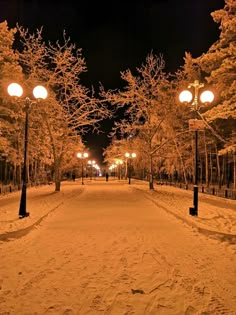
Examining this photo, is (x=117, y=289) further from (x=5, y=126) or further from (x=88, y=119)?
(x=88, y=119)

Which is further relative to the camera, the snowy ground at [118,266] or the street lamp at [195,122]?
the street lamp at [195,122]

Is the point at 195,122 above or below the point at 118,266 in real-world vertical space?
above

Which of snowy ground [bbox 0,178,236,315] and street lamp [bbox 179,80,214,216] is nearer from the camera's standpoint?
snowy ground [bbox 0,178,236,315]

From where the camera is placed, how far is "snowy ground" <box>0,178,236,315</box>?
5.27 m

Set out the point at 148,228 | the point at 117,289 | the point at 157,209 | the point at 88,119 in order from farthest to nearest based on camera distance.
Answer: the point at 88,119 < the point at 157,209 < the point at 148,228 < the point at 117,289

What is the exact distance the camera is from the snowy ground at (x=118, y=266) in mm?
5266

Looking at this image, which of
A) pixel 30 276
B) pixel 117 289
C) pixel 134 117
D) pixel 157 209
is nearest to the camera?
pixel 117 289

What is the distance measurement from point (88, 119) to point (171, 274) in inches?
987

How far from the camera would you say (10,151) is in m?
29.3

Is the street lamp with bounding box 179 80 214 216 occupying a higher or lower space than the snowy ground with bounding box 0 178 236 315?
higher

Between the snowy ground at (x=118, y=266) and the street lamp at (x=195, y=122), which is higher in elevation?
the street lamp at (x=195, y=122)

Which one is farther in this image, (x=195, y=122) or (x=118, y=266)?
(x=195, y=122)

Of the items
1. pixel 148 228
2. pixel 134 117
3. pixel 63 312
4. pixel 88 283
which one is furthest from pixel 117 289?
pixel 134 117

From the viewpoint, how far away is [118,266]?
729 centimetres
